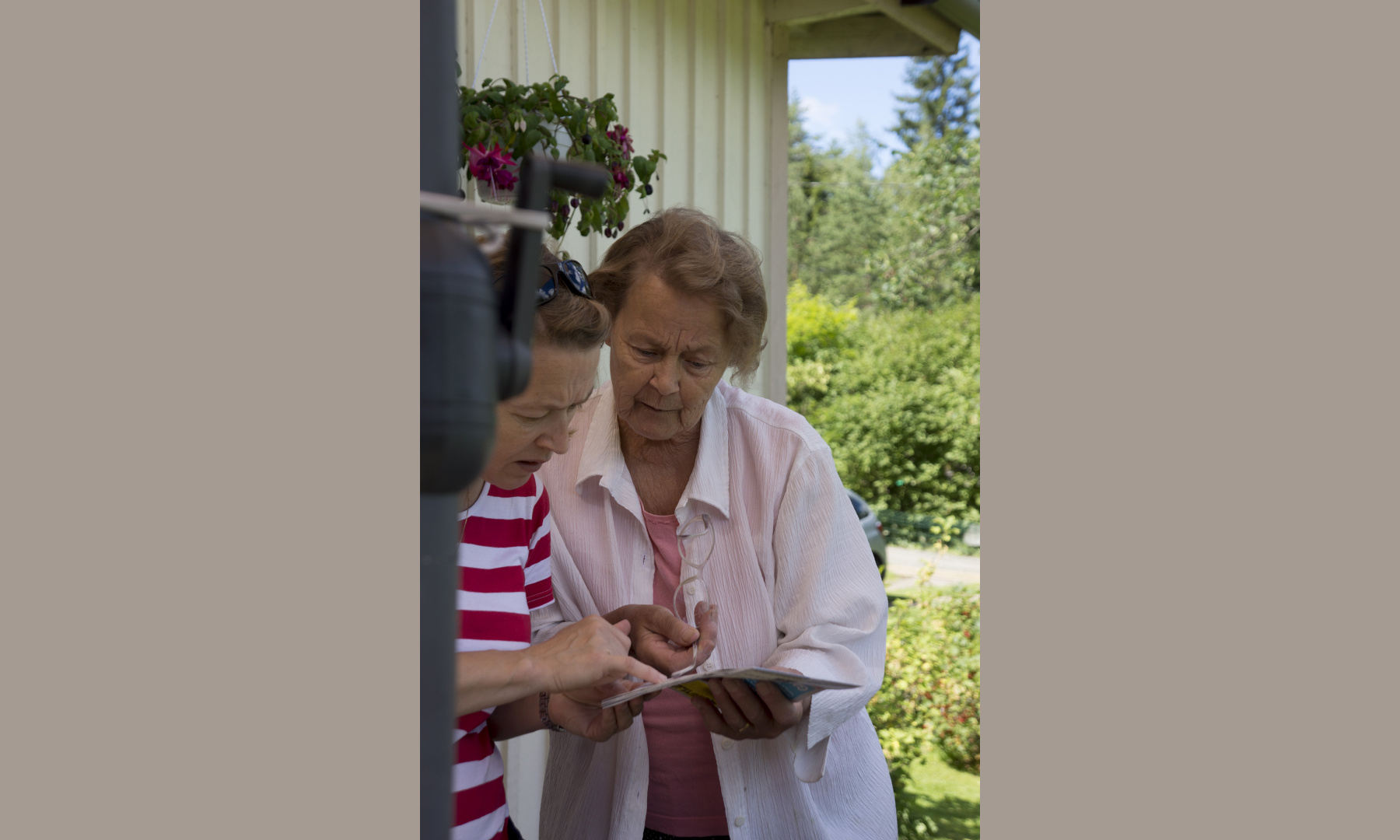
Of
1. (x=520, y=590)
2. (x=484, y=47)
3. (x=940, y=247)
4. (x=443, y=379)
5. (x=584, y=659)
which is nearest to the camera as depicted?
(x=443, y=379)

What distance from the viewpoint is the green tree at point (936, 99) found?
23000 mm

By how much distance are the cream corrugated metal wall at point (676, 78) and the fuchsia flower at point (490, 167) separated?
862mm

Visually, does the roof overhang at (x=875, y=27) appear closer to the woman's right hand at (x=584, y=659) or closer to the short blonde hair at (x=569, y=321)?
the short blonde hair at (x=569, y=321)

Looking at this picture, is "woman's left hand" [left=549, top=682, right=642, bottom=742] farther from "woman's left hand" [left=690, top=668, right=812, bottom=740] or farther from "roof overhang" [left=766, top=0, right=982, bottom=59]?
"roof overhang" [left=766, top=0, right=982, bottom=59]

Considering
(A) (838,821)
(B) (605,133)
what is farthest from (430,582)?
(B) (605,133)

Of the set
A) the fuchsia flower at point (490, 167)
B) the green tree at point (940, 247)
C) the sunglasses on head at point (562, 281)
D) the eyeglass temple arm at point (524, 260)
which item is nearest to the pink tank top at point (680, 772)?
the sunglasses on head at point (562, 281)

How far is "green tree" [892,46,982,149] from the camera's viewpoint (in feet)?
75.5

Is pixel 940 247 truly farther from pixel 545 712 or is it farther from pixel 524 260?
pixel 524 260

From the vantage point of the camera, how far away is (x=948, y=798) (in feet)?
20.0

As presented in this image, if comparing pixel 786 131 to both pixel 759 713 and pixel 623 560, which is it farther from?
pixel 759 713

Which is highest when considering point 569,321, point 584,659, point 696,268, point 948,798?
point 696,268

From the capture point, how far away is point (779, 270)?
4848 mm

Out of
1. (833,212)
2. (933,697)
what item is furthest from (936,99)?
(933,697)

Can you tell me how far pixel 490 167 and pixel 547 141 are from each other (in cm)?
15
